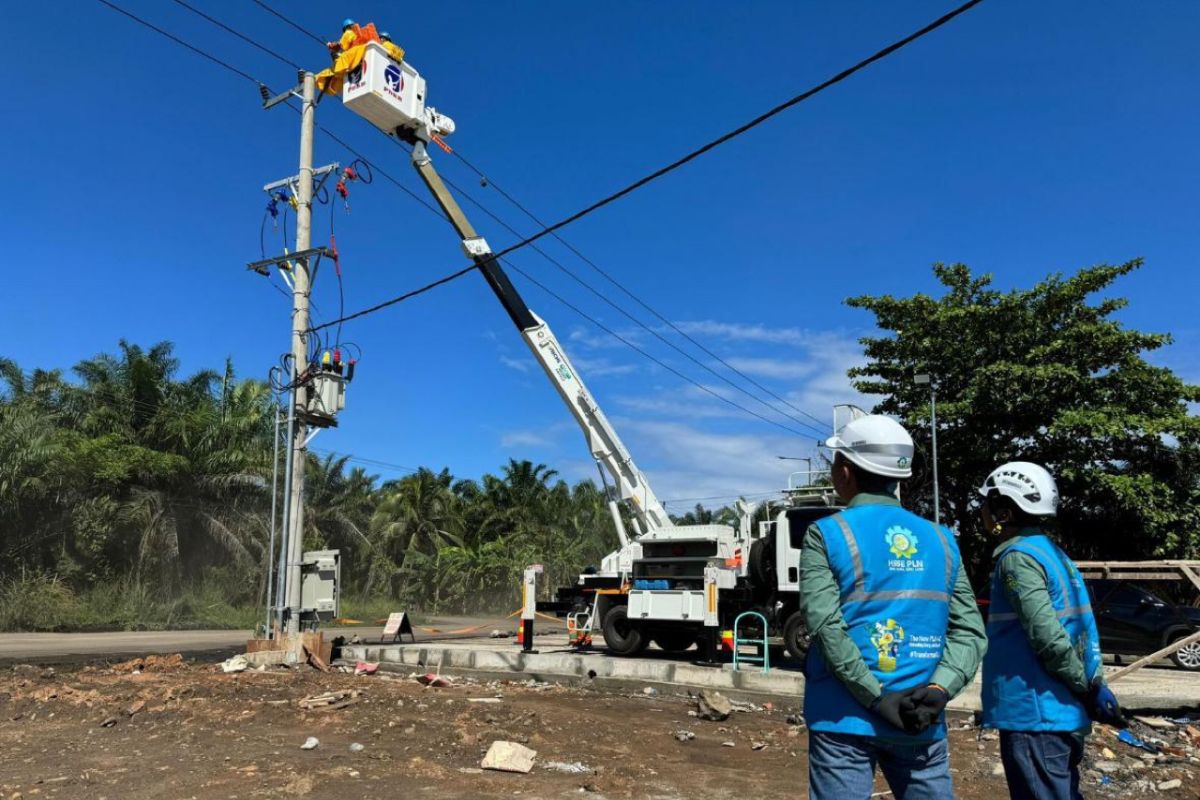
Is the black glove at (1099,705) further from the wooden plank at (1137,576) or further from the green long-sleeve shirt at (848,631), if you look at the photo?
the wooden plank at (1137,576)

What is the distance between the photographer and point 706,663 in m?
13.5

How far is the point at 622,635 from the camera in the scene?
15.5 m

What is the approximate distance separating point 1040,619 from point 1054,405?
23960 mm

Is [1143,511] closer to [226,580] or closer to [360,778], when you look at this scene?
[360,778]

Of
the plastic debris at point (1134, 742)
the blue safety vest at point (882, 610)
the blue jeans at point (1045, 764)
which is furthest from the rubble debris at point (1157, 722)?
the blue safety vest at point (882, 610)

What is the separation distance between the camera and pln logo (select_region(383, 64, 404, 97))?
1511cm

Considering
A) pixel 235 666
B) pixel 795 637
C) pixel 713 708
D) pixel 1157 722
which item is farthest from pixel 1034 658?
pixel 235 666

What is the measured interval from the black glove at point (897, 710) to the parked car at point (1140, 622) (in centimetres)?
1435

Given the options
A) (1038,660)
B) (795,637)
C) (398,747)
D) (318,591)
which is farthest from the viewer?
(318,591)

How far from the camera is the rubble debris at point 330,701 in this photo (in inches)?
357

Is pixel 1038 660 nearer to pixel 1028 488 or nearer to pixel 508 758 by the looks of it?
pixel 1028 488

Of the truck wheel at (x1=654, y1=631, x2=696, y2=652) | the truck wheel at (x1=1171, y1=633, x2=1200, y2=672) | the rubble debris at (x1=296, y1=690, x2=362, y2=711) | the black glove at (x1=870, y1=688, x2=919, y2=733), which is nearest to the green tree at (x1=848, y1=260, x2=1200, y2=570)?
the truck wheel at (x1=1171, y1=633, x2=1200, y2=672)

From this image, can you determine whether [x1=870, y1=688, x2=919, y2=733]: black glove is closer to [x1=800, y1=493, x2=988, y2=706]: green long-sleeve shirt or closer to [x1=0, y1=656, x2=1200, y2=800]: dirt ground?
[x1=800, y1=493, x2=988, y2=706]: green long-sleeve shirt

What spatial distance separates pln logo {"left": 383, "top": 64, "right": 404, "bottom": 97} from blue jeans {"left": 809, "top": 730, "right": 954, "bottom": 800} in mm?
14809
